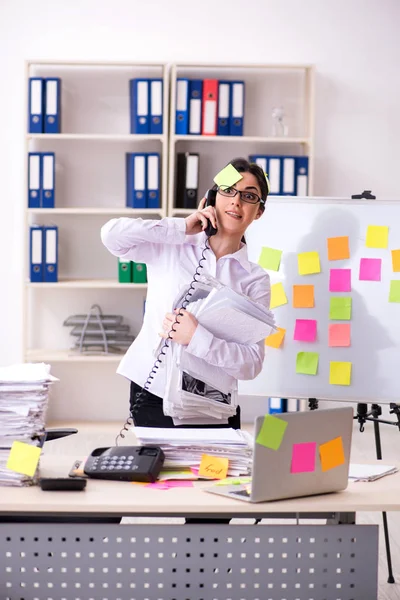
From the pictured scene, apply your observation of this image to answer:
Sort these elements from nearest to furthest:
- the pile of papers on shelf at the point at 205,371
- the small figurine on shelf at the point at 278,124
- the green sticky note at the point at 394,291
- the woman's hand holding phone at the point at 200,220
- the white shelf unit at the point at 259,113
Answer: the pile of papers on shelf at the point at 205,371, the woman's hand holding phone at the point at 200,220, the green sticky note at the point at 394,291, the small figurine on shelf at the point at 278,124, the white shelf unit at the point at 259,113

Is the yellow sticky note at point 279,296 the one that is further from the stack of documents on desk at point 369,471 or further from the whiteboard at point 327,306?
the stack of documents on desk at point 369,471

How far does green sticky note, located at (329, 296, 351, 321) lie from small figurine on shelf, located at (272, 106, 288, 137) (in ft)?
7.14

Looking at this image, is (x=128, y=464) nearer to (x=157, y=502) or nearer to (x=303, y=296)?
(x=157, y=502)

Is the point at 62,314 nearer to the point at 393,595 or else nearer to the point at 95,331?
the point at 95,331

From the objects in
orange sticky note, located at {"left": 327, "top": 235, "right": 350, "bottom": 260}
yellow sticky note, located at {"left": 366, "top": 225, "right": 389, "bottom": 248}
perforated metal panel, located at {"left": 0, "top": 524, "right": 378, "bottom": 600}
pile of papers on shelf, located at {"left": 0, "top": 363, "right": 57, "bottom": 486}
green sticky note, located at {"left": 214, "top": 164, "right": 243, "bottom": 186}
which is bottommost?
perforated metal panel, located at {"left": 0, "top": 524, "right": 378, "bottom": 600}

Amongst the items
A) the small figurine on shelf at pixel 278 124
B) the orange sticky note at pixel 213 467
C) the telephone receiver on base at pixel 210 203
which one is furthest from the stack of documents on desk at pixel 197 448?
the small figurine on shelf at pixel 278 124

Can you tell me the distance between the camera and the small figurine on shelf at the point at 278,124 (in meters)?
5.19

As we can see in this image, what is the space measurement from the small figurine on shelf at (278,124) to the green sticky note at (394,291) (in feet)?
7.20

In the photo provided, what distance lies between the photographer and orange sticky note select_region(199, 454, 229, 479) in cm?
195

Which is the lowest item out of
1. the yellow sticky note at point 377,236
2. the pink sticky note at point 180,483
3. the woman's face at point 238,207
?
the pink sticky note at point 180,483

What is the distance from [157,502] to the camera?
1.73 metres

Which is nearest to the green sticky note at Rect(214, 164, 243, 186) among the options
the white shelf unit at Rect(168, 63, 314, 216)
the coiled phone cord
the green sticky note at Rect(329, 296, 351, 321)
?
the coiled phone cord

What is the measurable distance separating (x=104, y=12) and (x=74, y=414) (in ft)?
8.47

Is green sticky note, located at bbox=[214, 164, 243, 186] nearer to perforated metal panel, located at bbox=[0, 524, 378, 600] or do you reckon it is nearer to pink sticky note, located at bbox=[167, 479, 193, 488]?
pink sticky note, located at bbox=[167, 479, 193, 488]
